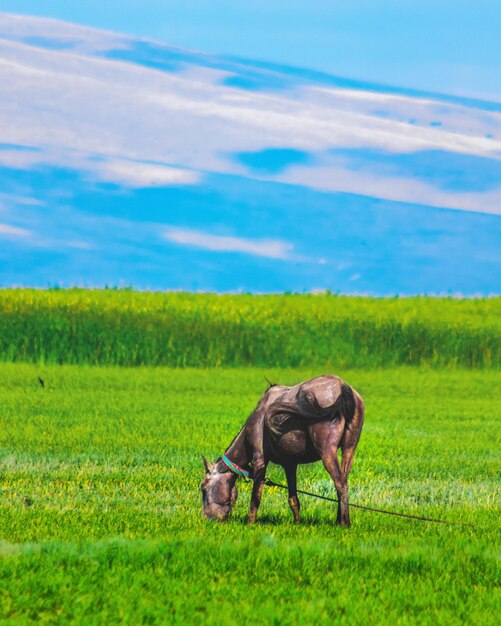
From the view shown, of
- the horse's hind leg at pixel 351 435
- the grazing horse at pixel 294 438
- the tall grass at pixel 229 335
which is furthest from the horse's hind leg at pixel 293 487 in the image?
the tall grass at pixel 229 335

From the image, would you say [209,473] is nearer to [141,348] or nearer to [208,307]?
[141,348]

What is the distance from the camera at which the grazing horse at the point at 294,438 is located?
30.4 ft

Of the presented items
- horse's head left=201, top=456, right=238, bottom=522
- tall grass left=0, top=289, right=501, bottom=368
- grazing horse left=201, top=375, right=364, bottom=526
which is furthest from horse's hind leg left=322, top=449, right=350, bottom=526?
tall grass left=0, top=289, right=501, bottom=368

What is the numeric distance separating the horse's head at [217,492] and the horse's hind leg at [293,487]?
528 mm

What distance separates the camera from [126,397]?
80.4 ft

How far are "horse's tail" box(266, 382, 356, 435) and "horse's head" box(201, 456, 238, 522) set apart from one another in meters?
0.86

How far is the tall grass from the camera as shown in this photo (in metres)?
34.6

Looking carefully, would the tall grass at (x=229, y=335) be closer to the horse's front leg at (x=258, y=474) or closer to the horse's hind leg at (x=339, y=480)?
the horse's hind leg at (x=339, y=480)

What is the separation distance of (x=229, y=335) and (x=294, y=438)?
83.1ft

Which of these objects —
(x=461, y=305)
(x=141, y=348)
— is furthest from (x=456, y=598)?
(x=461, y=305)

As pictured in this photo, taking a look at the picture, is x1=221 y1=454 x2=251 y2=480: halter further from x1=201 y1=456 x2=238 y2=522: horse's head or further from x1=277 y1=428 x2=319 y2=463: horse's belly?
x1=277 y1=428 x2=319 y2=463: horse's belly

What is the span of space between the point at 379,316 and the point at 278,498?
25195 mm

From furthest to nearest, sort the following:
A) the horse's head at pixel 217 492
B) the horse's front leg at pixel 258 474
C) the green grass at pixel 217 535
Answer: the horse's head at pixel 217 492 → the horse's front leg at pixel 258 474 → the green grass at pixel 217 535

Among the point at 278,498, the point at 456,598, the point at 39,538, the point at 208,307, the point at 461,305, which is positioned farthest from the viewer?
the point at 461,305
